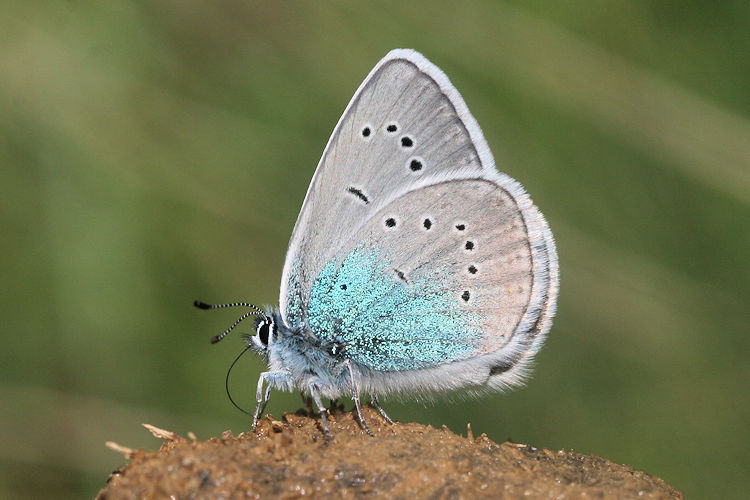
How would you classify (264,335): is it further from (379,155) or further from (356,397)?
(379,155)

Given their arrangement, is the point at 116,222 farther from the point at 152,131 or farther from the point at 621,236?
the point at 621,236

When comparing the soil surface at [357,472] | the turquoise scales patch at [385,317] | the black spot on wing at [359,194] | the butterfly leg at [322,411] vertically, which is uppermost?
the black spot on wing at [359,194]

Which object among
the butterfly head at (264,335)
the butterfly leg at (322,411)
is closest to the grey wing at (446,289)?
the butterfly head at (264,335)

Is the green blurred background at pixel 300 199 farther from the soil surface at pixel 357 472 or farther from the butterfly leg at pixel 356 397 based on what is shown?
the soil surface at pixel 357 472

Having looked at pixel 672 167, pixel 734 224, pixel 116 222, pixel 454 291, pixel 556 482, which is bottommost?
pixel 556 482

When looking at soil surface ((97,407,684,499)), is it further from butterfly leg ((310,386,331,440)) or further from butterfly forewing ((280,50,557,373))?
butterfly forewing ((280,50,557,373))

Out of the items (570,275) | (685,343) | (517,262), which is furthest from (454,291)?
(685,343)

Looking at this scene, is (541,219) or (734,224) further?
(734,224)
